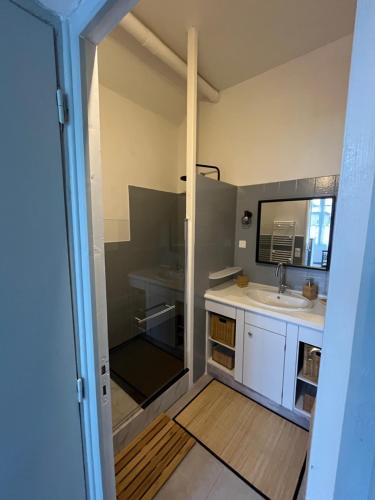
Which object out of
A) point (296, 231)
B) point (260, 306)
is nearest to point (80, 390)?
point (260, 306)

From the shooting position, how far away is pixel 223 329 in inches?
78.0

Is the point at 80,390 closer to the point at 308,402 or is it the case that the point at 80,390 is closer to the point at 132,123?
the point at 308,402

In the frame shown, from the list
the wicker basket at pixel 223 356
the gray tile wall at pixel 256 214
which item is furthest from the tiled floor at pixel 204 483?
the gray tile wall at pixel 256 214

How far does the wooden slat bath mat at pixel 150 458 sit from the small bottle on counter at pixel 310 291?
55.6 inches

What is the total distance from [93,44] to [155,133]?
181 centimetres

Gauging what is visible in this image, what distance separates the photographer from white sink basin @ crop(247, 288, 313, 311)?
5.93ft

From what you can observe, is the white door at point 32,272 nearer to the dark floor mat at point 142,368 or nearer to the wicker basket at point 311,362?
the dark floor mat at point 142,368

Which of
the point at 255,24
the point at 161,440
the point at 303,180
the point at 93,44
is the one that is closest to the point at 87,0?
the point at 93,44

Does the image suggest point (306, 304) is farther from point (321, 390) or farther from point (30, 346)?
point (30, 346)

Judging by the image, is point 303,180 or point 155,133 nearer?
point 303,180

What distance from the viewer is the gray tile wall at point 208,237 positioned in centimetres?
187

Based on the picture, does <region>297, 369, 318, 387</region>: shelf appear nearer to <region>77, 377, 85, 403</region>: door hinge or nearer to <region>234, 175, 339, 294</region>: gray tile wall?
<region>234, 175, 339, 294</region>: gray tile wall

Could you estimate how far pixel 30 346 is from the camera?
0.65 meters

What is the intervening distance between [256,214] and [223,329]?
3.89 ft
